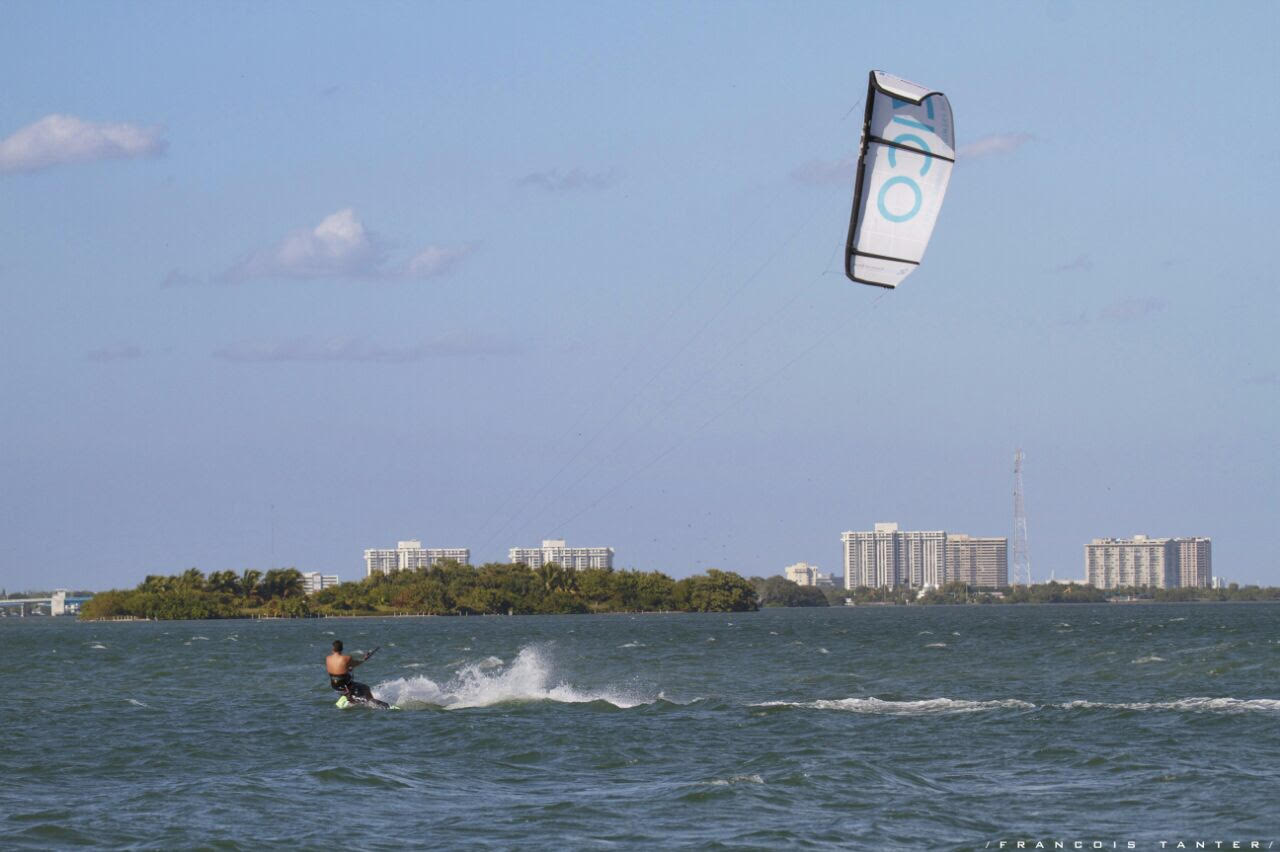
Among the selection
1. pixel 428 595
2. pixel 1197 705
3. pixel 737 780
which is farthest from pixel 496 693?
pixel 428 595

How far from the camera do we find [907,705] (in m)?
28.4

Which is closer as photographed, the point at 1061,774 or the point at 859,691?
the point at 1061,774

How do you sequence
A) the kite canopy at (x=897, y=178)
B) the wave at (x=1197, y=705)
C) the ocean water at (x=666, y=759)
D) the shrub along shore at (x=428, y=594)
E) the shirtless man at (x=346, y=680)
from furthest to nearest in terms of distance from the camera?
the shrub along shore at (x=428, y=594) < the shirtless man at (x=346, y=680) < the wave at (x=1197, y=705) < the kite canopy at (x=897, y=178) < the ocean water at (x=666, y=759)

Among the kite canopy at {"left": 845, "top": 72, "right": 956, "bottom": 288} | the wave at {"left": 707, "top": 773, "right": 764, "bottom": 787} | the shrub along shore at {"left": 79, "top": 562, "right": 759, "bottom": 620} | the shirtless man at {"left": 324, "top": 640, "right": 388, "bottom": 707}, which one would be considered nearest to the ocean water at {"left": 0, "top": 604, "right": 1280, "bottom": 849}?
the wave at {"left": 707, "top": 773, "right": 764, "bottom": 787}

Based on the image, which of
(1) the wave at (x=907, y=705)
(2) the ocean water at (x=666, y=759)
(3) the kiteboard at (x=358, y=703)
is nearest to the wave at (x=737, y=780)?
(2) the ocean water at (x=666, y=759)

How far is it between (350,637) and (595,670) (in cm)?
4200

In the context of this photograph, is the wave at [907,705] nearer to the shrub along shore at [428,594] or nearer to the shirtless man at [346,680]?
the shirtless man at [346,680]

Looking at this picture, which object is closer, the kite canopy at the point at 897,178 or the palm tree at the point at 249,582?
the kite canopy at the point at 897,178

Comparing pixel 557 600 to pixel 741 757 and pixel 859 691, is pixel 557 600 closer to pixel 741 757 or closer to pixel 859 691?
pixel 859 691

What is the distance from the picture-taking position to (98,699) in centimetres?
3344

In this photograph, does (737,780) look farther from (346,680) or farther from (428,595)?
(428,595)

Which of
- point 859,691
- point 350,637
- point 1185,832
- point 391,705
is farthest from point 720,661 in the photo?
point 350,637

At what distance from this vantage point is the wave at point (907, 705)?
27156 millimetres

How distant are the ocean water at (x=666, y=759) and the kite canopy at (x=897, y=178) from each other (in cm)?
681
